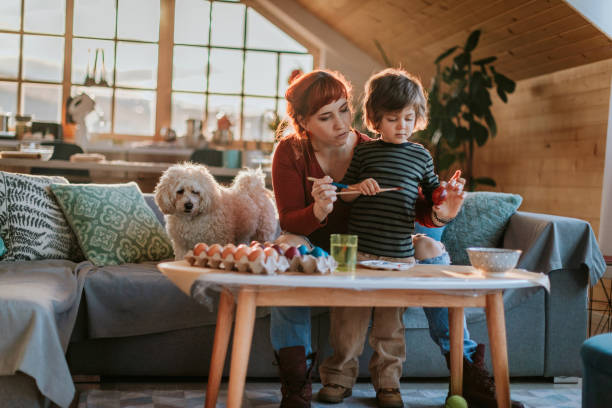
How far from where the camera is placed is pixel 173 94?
673 cm

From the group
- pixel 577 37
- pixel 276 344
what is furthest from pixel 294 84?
pixel 577 37

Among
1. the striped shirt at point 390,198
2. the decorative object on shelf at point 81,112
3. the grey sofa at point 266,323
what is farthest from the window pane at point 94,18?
the striped shirt at point 390,198

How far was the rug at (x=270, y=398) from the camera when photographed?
2.01m

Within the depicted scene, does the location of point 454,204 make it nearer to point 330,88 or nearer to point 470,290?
point 470,290

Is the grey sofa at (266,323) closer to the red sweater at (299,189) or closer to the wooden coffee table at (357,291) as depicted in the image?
the red sweater at (299,189)

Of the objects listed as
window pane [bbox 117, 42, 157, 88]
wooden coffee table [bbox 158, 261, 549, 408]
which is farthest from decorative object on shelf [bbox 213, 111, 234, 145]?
wooden coffee table [bbox 158, 261, 549, 408]

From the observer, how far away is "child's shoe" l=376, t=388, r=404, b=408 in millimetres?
1999

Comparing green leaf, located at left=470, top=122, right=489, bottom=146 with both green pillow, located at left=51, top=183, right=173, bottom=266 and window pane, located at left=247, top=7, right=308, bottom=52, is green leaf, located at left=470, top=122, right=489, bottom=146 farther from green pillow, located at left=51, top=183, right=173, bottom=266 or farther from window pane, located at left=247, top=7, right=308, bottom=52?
window pane, located at left=247, top=7, right=308, bottom=52

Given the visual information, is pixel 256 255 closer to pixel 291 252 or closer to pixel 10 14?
pixel 291 252

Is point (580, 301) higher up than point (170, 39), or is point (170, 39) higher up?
point (170, 39)

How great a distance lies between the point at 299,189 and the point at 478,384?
2.56ft

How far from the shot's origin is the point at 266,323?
2254 mm

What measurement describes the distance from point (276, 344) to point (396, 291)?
523 mm

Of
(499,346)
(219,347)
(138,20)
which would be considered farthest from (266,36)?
(499,346)
